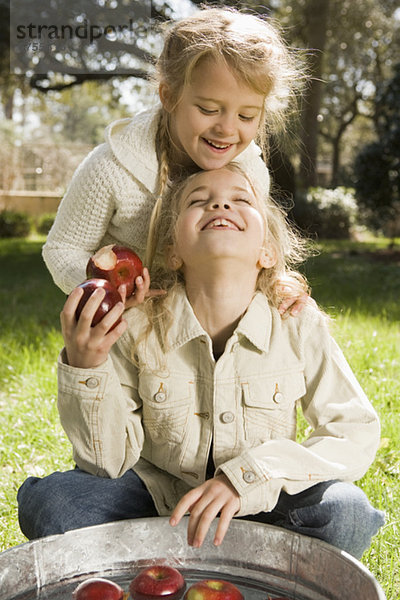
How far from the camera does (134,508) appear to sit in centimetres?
207

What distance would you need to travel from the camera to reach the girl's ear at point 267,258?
84.3 inches

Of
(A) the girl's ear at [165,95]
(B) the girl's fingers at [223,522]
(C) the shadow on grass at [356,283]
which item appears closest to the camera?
(B) the girl's fingers at [223,522]

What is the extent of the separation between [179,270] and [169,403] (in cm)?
43

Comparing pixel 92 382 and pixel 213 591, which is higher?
pixel 92 382

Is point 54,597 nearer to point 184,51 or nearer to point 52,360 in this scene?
point 184,51

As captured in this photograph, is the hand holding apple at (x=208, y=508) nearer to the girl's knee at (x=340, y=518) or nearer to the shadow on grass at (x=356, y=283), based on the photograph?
the girl's knee at (x=340, y=518)

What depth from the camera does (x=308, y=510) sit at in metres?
1.88

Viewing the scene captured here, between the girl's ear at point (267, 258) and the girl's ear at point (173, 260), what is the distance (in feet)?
0.79

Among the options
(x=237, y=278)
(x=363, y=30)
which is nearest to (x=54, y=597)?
(x=237, y=278)

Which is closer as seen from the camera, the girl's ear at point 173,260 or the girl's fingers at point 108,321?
the girl's fingers at point 108,321

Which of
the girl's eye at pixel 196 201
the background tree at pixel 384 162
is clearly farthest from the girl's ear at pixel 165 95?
the background tree at pixel 384 162

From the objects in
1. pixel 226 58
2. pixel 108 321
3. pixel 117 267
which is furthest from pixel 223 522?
pixel 226 58

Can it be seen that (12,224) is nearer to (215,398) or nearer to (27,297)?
(27,297)

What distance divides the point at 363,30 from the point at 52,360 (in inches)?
831
